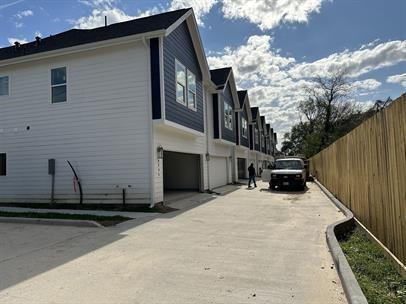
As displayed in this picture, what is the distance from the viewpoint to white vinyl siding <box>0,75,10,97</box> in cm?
1480

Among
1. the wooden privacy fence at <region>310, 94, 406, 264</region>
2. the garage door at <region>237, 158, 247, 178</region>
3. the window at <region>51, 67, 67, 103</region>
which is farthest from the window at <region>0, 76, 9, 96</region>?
the garage door at <region>237, 158, 247, 178</region>

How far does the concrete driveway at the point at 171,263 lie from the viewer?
13.9 feet

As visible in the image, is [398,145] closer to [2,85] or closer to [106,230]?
[106,230]

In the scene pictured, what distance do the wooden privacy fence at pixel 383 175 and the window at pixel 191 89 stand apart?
867 cm

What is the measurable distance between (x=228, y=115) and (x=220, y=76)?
2.90 m

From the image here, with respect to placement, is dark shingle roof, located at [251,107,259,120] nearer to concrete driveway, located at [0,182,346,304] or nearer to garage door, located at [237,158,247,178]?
garage door, located at [237,158,247,178]

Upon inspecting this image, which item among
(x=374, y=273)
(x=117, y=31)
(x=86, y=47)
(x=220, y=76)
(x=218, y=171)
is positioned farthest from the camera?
(x=220, y=76)

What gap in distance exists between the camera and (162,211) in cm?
1173

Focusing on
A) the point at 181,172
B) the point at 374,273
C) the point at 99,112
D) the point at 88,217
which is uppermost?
the point at 99,112

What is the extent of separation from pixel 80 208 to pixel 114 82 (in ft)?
15.9

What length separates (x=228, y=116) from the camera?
79.7ft

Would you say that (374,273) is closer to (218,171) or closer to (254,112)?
(218,171)

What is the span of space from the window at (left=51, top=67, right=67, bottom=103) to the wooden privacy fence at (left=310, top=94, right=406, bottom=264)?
1086 centimetres

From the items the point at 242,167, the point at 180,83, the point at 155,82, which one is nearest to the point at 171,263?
the point at 155,82
